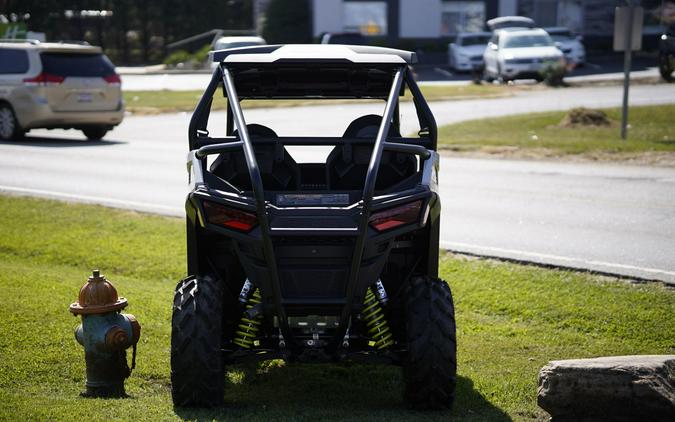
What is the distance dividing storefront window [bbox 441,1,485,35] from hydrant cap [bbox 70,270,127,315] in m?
50.8

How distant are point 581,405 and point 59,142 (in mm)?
18695

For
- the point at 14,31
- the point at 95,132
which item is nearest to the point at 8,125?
the point at 95,132

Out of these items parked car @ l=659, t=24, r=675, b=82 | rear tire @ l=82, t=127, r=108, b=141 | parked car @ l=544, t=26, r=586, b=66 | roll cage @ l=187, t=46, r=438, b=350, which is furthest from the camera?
parked car @ l=544, t=26, r=586, b=66

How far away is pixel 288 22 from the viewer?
54438 millimetres

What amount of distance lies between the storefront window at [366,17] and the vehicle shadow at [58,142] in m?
32.5

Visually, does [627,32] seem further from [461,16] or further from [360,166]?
[461,16]

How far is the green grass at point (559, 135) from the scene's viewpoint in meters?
20.3

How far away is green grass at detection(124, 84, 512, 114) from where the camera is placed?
31328 mm

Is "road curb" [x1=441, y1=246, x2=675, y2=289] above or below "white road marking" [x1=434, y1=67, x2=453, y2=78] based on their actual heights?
above

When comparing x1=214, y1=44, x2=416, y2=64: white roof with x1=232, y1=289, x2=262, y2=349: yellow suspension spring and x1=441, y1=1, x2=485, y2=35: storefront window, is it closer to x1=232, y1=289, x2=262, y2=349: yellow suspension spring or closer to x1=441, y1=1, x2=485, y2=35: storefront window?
x1=232, y1=289, x2=262, y2=349: yellow suspension spring

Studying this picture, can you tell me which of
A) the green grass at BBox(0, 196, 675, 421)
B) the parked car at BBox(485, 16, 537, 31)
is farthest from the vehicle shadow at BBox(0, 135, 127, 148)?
the parked car at BBox(485, 16, 537, 31)

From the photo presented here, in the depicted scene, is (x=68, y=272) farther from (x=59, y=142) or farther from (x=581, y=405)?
(x=59, y=142)

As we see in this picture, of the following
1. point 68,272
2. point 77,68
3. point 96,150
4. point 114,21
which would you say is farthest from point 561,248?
point 114,21

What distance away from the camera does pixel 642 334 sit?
307 inches
